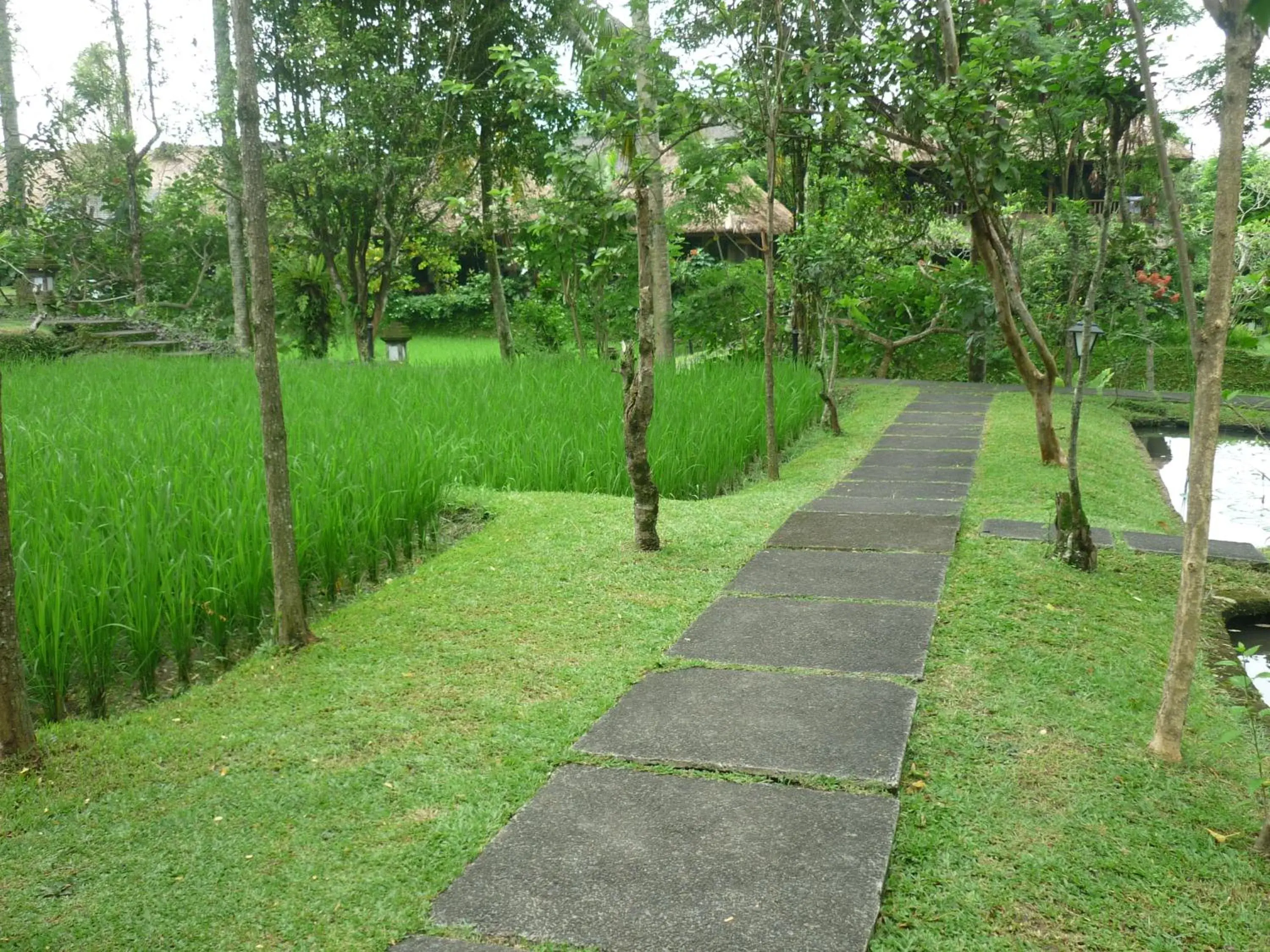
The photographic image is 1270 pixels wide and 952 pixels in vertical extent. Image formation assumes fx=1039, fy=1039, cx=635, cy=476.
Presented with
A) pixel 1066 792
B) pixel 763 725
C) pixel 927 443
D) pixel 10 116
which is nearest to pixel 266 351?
pixel 763 725

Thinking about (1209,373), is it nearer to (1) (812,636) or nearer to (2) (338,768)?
(1) (812,636)

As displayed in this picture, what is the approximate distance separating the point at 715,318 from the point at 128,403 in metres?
6.87

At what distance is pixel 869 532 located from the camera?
4.71 m

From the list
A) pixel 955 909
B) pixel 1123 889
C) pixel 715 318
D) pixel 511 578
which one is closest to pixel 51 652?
pixel 511 578

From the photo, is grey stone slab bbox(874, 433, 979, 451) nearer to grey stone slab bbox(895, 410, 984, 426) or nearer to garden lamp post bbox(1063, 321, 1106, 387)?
grey stone slab bbox(895, 410, 984, 426)

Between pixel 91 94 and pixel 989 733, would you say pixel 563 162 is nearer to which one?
pixel 989 733

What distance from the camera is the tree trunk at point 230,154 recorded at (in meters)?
12.1

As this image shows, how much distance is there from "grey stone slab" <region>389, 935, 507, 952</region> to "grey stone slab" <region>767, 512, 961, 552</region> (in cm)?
289

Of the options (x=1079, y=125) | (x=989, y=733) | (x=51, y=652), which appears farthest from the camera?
(x=1079, y=125)

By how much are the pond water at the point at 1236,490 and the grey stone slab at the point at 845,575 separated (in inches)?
36.4

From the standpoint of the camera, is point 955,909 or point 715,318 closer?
point 955,909

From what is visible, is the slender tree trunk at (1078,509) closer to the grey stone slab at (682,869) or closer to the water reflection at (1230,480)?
Result: the water reflection at (1230,480)

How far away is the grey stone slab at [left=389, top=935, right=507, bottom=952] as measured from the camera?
176 centimetres

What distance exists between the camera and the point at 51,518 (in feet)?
12.6
